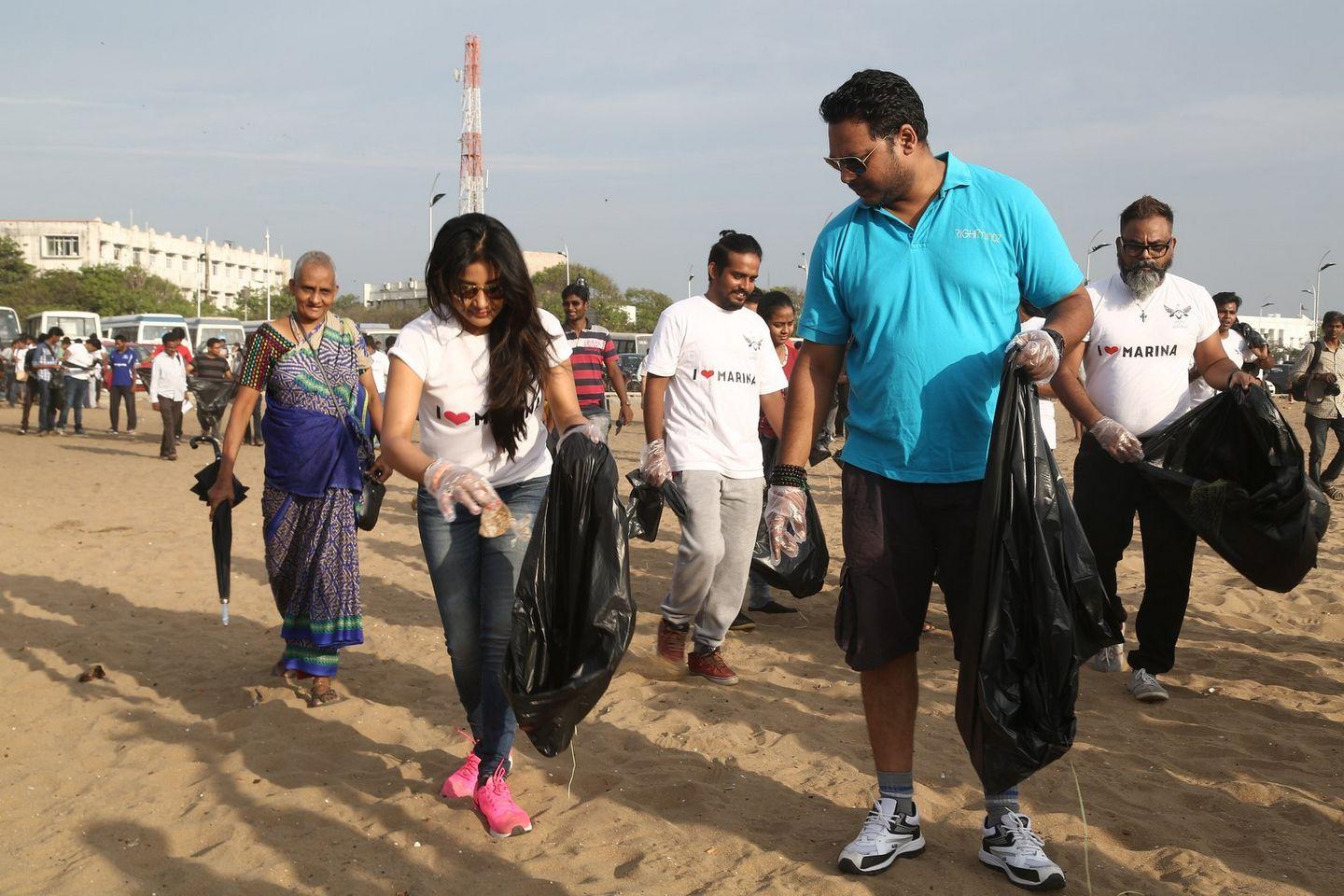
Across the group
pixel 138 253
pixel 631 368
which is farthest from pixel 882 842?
pixel 138 253

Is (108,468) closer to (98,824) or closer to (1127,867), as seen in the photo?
(98,824)

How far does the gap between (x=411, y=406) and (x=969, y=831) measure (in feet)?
6.71

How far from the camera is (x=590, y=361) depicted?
25.4 feet

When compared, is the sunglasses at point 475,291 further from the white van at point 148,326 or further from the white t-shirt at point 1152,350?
the white van at point 148,326

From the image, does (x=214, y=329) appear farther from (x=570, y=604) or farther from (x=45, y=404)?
(x=570, y=604)

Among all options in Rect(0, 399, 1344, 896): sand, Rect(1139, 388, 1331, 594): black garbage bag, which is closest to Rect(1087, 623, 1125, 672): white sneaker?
Rect(0, 399, 1344, 896): sand

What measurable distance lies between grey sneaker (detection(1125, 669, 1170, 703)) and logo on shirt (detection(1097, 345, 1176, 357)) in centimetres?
130

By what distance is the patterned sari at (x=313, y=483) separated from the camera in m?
4.82

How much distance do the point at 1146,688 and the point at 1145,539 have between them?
60cm

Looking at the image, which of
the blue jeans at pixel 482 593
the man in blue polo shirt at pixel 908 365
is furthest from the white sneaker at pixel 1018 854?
the blue jeans at pixel 482 593

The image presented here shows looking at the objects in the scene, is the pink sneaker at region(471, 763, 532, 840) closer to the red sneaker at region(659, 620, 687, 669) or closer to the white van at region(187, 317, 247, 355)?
the red sneaker at region(659, 620, 687, 669)

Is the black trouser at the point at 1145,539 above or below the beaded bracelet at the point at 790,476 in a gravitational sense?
below

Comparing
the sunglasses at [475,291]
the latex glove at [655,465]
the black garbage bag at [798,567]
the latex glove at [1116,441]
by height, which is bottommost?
the black garbage bag at [798,567]

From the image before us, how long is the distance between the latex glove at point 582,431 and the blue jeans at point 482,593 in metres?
0.27
